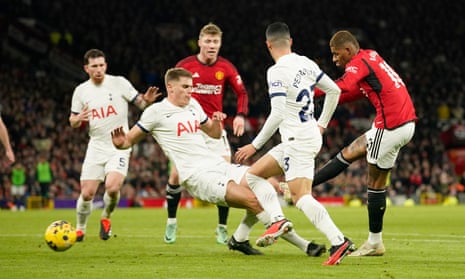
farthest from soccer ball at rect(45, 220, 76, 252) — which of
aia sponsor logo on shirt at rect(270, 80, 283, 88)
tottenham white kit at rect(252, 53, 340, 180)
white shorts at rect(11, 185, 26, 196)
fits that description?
white shorts at rect(11, 185, 26, 196)

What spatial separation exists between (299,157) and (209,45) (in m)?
3.67

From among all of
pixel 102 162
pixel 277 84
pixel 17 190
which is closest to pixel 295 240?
pixel 277 84

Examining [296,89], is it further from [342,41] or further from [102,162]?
[102,162]

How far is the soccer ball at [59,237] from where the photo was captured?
9.88 metres

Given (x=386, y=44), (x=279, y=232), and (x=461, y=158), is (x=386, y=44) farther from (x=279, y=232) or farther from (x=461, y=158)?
(x=279, y=232)

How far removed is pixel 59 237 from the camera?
32.4ft

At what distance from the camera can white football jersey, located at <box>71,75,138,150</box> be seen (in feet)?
43.7

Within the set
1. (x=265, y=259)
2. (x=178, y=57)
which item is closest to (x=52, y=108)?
(x=178, y=57)

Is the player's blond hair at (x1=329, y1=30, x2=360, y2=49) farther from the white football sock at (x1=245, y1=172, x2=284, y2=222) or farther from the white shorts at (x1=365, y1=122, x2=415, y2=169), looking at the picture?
the white football sock at (x1=245, y1=172, x2=284, y2=222)

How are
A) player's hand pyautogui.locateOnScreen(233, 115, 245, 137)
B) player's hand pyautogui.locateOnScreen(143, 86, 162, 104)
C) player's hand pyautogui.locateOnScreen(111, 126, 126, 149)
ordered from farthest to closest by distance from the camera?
player's hand pyautogui.locateOnScreen(143, 86, 162, 104), player's hand pyautogui.locateOnScreen(233, 115, 245, 137), player's hand pyautogui.locateOnScreen(111, 126, 126, 149)

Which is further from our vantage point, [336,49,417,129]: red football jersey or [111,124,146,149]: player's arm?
[336,49,417,129]: red football jersey

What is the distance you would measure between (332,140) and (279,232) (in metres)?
27.1

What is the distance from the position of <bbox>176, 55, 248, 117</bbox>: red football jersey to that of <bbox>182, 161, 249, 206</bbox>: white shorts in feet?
8.40

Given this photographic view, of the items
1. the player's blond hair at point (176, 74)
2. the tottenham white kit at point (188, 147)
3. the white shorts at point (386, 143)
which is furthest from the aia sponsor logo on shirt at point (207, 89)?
the white shorts at point (386, 143)
